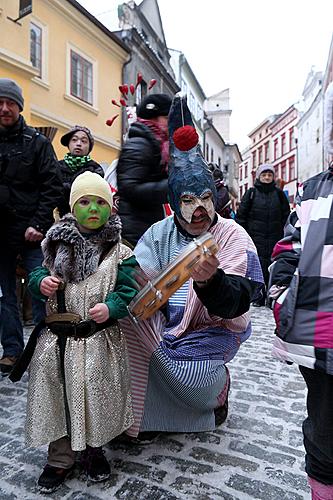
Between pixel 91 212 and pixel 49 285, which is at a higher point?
pixel 91 212

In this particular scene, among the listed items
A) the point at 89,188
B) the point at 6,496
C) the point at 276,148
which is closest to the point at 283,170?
the point at 276,148

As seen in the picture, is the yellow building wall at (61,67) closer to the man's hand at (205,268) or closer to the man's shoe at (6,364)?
the man's shoe at (6,364)

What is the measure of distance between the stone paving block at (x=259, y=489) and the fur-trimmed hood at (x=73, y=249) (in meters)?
1.12

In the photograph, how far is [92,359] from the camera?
71.2 inches

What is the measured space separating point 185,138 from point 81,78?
35.1 feet

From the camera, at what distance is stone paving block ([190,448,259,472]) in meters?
2.00

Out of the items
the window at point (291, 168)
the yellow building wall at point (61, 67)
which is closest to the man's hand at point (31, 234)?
the yellow building wall at point (61, 67)

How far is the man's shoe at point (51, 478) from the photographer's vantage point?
1.79 metres

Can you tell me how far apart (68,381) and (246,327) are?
932 mm

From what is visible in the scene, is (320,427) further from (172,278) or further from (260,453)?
(260,453)

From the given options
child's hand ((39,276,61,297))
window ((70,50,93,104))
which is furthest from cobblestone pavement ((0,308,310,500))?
window ((70,50,93,104))

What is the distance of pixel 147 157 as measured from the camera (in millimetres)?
2627

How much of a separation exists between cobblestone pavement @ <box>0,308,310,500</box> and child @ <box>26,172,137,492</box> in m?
0.12

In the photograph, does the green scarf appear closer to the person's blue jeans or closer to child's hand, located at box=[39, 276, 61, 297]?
the person's blue jeans
